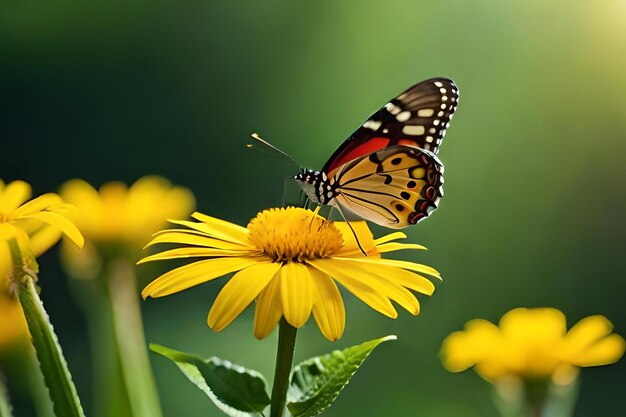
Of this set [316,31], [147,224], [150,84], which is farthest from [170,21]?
[147,224]

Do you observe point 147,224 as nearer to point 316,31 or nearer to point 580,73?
point 316,31

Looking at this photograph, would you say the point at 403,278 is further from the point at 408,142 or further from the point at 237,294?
the point at 408,142

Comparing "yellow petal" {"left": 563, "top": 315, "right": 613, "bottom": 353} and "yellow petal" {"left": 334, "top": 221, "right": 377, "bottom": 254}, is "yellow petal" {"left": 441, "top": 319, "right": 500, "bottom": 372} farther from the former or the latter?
"yellow petal" {"left": 334, "top": 221, "right": 377, "bottom": 254}

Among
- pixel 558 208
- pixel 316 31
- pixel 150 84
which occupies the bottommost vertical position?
pixel 558 208

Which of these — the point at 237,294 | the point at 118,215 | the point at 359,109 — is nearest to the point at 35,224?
the point at 237,294

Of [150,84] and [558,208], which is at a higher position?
[150,84]

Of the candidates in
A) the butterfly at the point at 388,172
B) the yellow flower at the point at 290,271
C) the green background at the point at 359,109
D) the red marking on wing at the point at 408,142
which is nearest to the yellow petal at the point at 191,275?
the yellow flower at the point at 290,271

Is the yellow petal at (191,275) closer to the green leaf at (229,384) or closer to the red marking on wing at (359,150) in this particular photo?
the green leaf at (229,384)
